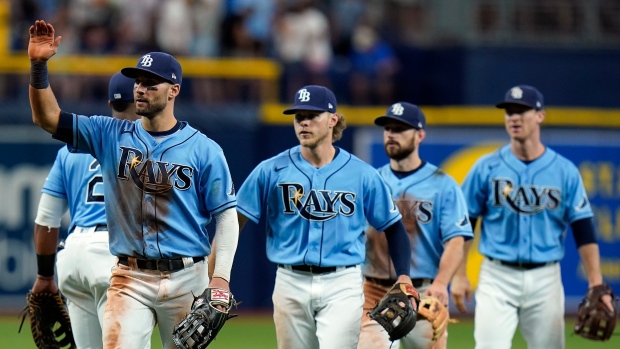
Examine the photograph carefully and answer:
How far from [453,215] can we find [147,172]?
2722 millimetres

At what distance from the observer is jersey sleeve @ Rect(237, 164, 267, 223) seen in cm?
747

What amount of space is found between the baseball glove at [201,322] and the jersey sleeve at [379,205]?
152 cm

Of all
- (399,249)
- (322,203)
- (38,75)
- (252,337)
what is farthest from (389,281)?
(252,337)

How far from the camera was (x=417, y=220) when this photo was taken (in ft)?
27.5

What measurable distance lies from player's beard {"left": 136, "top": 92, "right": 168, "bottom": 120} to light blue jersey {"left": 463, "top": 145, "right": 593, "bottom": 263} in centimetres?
335

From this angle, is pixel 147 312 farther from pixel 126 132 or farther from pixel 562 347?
pixel 562 347

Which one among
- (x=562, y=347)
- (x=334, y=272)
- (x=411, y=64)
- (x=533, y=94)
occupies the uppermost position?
(x=411, y=64)

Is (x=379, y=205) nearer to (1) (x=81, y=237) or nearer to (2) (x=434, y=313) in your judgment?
(2) (x=434, y=313)

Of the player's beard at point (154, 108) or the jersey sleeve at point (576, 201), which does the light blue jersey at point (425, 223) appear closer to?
the jersey sleeve at point (576, 201)

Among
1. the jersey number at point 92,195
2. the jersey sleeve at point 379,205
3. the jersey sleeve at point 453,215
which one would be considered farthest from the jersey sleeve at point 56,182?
the jersey sleeve at point 453,215

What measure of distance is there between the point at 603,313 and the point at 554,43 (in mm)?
8154

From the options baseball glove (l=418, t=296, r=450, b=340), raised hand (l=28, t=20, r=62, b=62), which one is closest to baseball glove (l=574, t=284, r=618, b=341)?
baseball glove (l=418, t=296, r=450, b=340)

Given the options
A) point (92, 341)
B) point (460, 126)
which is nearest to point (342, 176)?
point (92, 341)

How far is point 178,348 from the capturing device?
6.38 meters
